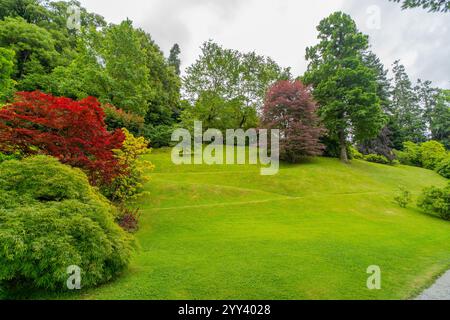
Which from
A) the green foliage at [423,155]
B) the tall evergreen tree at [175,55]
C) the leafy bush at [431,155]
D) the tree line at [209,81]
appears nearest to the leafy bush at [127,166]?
the tree line at [209,81]

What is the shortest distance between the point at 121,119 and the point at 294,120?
14.0 m

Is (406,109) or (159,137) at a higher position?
(406,109)

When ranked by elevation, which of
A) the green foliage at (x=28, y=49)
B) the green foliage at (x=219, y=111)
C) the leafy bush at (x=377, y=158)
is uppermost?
the green foliage at (x=28, y=49)

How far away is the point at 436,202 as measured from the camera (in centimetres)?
1223

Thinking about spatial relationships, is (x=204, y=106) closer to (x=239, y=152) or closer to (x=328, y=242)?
(x=239, y=152)

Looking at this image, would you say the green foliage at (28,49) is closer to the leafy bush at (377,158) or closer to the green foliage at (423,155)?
the leafy bush at (377,158)

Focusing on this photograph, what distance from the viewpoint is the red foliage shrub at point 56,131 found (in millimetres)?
7570

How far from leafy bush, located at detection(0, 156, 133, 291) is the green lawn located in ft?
1.60

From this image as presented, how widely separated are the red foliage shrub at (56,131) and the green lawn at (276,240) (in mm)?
3164

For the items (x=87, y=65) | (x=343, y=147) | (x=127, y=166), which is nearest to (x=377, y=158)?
(x=343, y=147)

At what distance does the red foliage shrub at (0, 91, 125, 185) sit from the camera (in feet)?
24.8

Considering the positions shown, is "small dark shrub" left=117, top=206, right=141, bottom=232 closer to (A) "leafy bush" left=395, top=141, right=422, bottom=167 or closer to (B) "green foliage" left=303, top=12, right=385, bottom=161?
(B) "green foliage" left=303, top=12, right=385, bottom=161

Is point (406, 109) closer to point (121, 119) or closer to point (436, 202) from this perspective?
point (436, 202)
